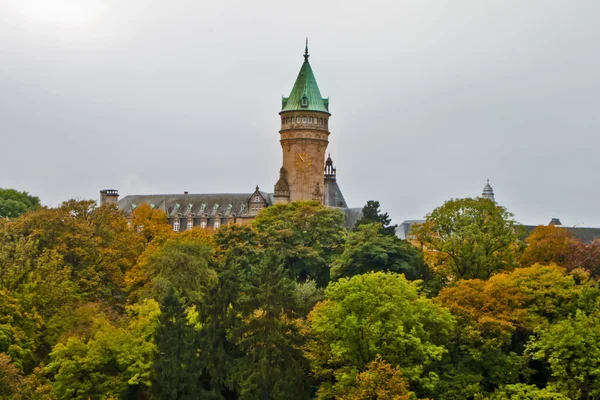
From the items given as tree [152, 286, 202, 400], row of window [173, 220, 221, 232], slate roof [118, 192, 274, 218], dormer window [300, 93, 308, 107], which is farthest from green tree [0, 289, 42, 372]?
row of window [173, 220, 221, 232]

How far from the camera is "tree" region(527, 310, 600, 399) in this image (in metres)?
43.5

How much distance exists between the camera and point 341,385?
42.6 meters

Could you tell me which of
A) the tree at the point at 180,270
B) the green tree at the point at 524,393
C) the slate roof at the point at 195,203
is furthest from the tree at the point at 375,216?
the slate roof at the point at 195,203

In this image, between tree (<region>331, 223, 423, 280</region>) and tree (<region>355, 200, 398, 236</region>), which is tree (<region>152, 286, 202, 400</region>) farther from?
tree (<region>355, 200, 398, 236</region>)

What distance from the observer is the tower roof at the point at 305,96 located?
3932 inches

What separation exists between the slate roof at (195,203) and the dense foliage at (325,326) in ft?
204

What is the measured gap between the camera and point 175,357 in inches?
1831

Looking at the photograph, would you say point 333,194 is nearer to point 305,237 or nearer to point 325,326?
point 305,237

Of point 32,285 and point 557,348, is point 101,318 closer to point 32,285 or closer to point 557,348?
point 32,285

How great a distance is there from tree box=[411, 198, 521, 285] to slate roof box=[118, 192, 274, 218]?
61327 mm

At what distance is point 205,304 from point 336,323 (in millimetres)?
7188

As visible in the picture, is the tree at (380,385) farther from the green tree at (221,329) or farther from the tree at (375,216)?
the tree at (375,216)

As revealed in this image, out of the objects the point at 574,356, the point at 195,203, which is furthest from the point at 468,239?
the point at 195,203

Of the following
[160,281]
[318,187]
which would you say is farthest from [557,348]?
[318,187]
